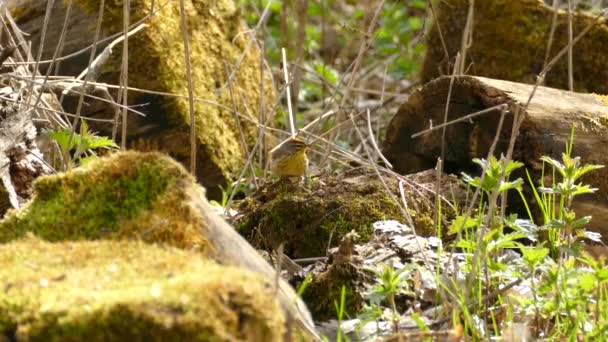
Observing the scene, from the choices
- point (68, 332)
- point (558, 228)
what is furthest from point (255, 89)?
point (68, 332)

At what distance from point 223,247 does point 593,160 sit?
7.82ft

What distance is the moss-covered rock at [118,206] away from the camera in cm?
279

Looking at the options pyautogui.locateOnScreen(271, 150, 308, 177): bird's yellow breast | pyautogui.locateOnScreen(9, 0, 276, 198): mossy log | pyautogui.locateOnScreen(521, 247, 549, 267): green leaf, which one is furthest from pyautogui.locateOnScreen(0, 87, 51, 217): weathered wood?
pyautogui.locateOnScreen(521, 247, 549, 267): green leaf

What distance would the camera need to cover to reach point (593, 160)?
14.6 ft

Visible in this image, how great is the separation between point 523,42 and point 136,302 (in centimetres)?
499

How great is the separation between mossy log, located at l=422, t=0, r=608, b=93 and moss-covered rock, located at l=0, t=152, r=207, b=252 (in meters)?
3.87

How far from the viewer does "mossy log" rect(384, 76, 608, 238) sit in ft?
14.4

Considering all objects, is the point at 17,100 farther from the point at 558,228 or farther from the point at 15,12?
the point at 558,228

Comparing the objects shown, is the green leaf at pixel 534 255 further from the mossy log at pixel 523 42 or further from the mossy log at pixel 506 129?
the mossy log at pixel 523 42

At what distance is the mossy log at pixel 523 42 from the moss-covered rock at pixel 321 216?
2350mm

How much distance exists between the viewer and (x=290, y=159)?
16.7ft

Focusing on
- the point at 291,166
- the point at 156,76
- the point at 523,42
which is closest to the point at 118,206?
the point at 291,166

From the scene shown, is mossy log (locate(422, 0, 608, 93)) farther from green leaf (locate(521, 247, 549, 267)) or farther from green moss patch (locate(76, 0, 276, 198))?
green leaf (locate(521, 247, 549, 267))

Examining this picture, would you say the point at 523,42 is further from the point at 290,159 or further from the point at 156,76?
the point at 156,76
